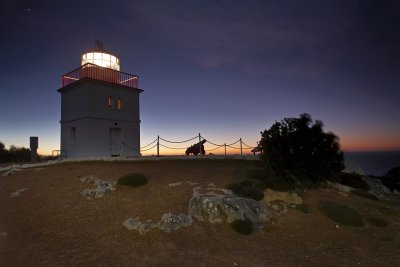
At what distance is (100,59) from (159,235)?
20141mm

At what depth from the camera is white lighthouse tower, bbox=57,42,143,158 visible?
24.7m

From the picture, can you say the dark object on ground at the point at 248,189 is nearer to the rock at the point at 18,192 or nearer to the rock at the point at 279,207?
the rock at the point at 279,207

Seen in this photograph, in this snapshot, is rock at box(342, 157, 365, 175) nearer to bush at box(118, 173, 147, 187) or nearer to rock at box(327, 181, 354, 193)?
rock at box(327, 181, 354, 193)

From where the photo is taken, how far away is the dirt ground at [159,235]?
9305mm

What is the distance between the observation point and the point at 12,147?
141ft

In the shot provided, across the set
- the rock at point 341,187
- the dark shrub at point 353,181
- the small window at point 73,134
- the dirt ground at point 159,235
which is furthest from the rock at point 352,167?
the small window at point 73,134

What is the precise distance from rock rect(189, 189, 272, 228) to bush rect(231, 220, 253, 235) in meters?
0.23

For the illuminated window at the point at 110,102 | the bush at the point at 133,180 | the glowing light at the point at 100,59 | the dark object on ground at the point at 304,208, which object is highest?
the glowing light at the point at 100,59

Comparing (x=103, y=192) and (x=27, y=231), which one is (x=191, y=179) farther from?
(x=27, y=231)

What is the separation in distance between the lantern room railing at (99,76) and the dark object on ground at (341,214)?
20.4 meters

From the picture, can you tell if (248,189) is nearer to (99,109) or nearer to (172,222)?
(172,222)

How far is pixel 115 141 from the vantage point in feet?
87.8

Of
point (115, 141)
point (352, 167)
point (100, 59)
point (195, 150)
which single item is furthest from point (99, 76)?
point (352, 167)

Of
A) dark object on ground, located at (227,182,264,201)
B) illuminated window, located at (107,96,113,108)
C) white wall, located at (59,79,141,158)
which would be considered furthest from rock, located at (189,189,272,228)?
illuminated window, located at (107,96,113,108)
